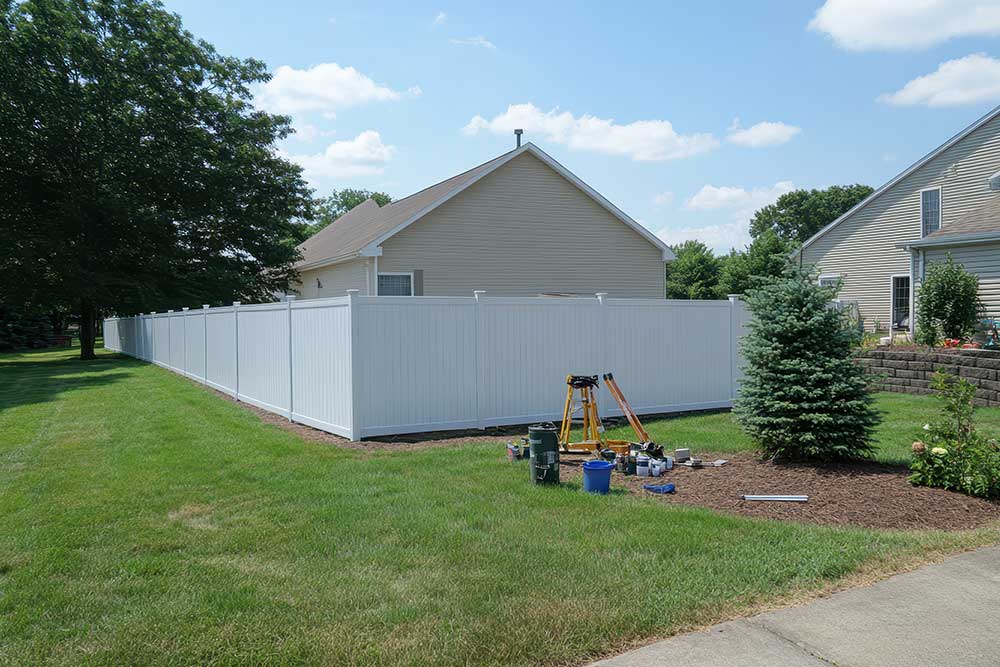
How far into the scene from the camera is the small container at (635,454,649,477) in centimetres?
720

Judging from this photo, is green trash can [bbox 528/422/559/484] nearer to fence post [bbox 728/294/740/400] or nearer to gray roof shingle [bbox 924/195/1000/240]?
fence post [bbox 728/294/740/400]

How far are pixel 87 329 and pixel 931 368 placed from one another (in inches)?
1107

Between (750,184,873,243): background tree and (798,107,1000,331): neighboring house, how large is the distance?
44.2 meters

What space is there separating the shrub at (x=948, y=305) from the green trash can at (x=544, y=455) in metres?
13.2

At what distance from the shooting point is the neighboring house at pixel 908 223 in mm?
19703

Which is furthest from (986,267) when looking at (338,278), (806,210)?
(806,210)

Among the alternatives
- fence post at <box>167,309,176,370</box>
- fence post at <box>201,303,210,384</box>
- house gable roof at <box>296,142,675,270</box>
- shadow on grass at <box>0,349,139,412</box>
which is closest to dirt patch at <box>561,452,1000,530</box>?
fence post at <box>201,303,210,384</box>

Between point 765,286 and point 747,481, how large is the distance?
226 centimetres

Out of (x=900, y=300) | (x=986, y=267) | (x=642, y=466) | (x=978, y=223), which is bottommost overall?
(x=642, y=466)

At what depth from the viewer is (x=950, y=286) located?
52.2 feet

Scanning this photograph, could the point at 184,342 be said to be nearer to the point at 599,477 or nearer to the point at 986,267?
the point at 599,477

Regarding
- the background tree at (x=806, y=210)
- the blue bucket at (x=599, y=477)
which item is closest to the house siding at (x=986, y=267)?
the blue bucket at (x=599, y=477)

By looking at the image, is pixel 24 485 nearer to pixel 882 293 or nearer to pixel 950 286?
pixel 950 286

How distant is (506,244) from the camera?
19906 millimetres
